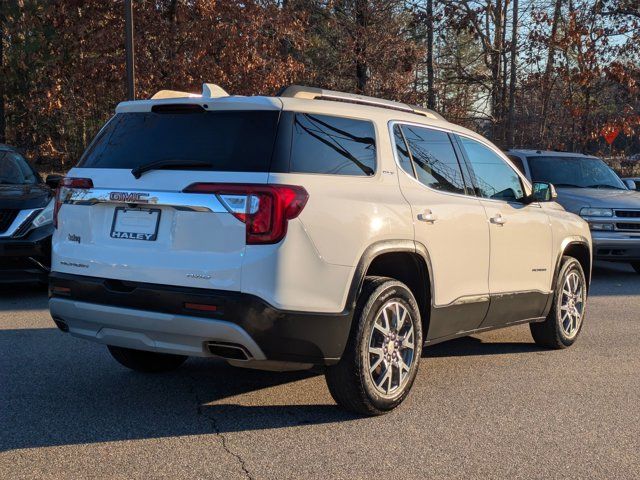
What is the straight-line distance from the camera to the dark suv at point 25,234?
28.9ft

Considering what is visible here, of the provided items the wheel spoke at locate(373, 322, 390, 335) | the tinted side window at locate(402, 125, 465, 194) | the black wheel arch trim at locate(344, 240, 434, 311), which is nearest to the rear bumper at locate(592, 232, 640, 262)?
the tinted side window at locate(402, 125, 465, 194)

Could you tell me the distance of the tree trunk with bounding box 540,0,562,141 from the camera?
76.2 ft

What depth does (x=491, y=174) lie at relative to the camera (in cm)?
625

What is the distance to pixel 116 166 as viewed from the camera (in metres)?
4.75

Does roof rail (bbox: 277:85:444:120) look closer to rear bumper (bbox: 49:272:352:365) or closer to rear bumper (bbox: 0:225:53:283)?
rear bumper (bbox: 49:272:352:365)

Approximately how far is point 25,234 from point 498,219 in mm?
Answer: 5445

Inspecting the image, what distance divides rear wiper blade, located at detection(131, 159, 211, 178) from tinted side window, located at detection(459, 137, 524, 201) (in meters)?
2.35

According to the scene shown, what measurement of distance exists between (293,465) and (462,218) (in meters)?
2.28

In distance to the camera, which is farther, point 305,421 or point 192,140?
point 305,421

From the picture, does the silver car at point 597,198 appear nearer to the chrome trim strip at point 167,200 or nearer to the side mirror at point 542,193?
the side mirror at point 542,193

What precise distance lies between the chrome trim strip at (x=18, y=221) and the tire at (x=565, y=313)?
5.63 m

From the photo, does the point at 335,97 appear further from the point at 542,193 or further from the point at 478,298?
the point at 542,193

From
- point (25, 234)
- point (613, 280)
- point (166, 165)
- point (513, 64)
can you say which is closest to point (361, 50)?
point (513, 64)

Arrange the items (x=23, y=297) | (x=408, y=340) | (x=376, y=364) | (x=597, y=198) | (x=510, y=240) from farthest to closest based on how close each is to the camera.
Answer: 1. (x=597, y=198)
2. (x=23, y=297)
3. (x=510, y=240)
4. (x=408, y=340)
5. (x=376, y=364)
